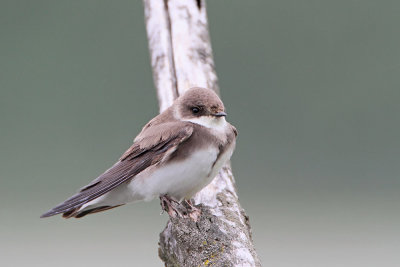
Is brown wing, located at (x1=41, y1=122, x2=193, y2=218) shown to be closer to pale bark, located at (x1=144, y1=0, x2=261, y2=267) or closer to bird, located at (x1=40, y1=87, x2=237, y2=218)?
bird, located at (x1=40, y1=87, x2=237, y2=218)

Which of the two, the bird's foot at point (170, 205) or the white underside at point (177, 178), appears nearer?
the bird's foot at point (170, 205)

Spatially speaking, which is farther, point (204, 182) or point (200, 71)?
point (200, 71)

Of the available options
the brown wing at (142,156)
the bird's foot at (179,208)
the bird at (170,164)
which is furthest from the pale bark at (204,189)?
the brown wing at (142,156)

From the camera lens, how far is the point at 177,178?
10.0 ft

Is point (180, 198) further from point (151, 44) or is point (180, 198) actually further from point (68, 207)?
point (151, 44)

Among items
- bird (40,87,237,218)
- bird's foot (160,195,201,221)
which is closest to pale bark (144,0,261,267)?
bird's foot (160,195,201,221)

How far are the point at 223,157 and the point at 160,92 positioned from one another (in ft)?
2.58

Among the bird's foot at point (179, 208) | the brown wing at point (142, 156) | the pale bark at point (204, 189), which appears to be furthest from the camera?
the brown wing at point (142, 156)

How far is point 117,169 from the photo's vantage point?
3107mm

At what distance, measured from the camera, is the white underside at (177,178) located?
3.04m

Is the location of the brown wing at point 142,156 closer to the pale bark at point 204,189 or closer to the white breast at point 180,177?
the white breast at point 180,177

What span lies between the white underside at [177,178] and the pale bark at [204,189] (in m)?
0.10

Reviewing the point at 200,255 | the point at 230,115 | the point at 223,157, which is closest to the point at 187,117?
the point at 223,157

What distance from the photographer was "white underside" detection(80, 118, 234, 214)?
3.04 m
